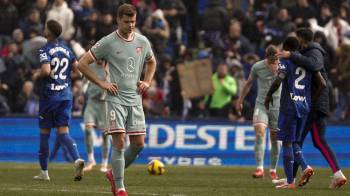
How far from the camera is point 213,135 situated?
2817 cm

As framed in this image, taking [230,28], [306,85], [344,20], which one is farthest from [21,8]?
[306,85]

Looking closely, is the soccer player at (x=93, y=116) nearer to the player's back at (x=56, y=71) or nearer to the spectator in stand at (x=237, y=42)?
the player's back at (x=56, y=71)

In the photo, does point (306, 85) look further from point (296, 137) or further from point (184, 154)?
point (184, 154)

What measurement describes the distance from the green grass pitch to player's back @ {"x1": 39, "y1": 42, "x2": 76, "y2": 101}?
55.7 inches

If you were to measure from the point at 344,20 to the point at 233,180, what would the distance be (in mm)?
12796

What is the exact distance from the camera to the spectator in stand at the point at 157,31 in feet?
103

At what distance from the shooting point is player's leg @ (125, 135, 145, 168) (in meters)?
14.8

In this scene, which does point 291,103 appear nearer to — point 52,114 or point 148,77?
point 148,77

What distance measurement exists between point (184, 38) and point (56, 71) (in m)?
15.1

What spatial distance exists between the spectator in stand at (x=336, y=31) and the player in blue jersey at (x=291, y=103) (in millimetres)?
13334

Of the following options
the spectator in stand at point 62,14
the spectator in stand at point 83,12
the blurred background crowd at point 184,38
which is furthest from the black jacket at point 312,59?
the spectator in stand at point 83,12

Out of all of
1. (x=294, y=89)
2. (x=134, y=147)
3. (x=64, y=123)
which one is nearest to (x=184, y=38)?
(x=64, y=123)

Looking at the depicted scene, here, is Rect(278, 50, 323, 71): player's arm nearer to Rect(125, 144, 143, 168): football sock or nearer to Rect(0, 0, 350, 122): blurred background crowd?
Rect(125, 144, 143, 168): football sock

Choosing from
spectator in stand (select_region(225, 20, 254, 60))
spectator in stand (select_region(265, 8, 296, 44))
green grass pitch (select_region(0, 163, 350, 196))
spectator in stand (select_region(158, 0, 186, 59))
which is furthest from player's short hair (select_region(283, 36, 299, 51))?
spectator in stand (select_region(158, 0, 186, 59))
